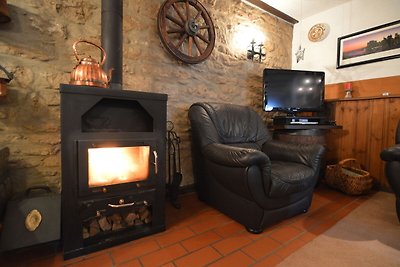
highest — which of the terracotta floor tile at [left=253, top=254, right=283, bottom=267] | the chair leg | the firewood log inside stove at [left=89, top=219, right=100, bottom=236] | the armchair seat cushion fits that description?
the armchair seat cushion

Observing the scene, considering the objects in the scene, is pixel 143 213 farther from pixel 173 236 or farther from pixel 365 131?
pixel 365 131

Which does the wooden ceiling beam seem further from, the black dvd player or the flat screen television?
the black dvd player

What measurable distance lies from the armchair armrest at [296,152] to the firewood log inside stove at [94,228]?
1.62 meters

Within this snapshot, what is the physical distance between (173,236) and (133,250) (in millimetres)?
274

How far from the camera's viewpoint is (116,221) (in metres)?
1.32

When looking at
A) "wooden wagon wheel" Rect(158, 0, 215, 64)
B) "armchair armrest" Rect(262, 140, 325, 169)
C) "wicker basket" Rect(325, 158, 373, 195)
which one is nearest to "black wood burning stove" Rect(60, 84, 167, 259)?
"wooden wagon wheel" Rect(158, 0, 215, 64)

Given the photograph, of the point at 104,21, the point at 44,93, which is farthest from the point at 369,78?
the point at 44,93

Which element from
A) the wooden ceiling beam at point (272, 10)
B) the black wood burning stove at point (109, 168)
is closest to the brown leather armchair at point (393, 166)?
the black wood burning stove at point (109, 168)

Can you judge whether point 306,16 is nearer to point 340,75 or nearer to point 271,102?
point 340,75

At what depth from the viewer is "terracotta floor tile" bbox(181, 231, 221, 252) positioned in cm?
125

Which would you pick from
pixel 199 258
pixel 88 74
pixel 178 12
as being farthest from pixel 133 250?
pixel 178 12

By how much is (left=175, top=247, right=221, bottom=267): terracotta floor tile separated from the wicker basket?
5.87 feet

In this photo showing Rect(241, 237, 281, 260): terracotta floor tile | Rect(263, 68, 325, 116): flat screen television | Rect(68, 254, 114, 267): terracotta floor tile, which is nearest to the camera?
Rect(68, 254, 114, 267): terracotta floor tile

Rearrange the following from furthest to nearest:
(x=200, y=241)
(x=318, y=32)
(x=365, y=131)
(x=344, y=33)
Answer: (x=318, y=32) < (x=344, y=33) < (x=365, y=131) < (x=200, y=241)
